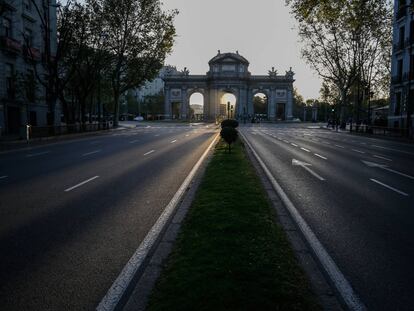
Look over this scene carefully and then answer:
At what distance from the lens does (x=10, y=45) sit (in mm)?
31453

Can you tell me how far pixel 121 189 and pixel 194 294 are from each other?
619cm

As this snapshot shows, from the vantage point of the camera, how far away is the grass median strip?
3.64 metres

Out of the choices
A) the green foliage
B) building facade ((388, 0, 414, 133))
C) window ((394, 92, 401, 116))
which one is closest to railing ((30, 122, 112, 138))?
building facade ((388, 0, 414, 133))

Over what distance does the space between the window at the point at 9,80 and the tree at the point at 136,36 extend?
13.3 m

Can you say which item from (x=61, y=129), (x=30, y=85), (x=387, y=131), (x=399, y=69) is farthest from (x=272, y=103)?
(x=30, y=85)

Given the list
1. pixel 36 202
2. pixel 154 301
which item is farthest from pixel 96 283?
pixel 36 202

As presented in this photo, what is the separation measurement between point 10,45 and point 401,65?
40.4 m

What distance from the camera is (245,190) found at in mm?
8836

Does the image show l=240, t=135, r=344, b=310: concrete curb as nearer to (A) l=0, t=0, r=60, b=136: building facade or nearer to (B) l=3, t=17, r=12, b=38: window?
(A) l=0, t=0, r=60, b=136: building facade

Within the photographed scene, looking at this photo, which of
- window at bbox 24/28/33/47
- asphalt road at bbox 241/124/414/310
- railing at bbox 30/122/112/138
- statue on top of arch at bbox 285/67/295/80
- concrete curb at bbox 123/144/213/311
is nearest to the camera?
concrete curb at bbox 123/144/213/311

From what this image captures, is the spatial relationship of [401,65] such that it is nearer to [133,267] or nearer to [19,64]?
[19,64]

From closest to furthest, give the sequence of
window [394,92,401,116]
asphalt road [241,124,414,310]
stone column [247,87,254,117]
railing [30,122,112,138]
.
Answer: asphalt road [241,124,414,310] < railing [30,122,112,138] < window [394,92,401,116] < stone column [247,87,254,117]

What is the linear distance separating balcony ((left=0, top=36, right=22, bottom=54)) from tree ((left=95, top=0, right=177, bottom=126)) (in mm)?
13050

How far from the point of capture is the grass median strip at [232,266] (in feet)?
11.9
